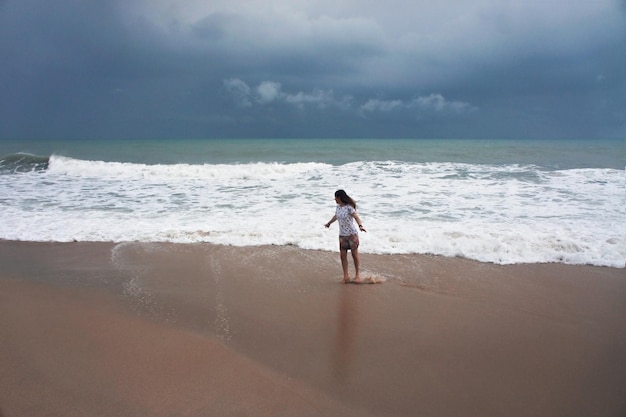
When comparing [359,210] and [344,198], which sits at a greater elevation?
[344,198]

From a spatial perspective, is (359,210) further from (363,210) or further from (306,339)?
(306,339)

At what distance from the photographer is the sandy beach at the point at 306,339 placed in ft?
10.7

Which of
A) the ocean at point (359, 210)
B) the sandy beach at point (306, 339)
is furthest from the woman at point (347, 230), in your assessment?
the ocean at point (359, 210)

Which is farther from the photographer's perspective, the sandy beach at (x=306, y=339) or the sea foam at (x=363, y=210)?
the sea foam at (x=363, y=210)

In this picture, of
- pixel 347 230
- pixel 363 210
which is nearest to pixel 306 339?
pixel 347 230

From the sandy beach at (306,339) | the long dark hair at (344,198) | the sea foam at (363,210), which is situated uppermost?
the long dark hair at (344,198)

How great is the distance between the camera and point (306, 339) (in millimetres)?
4277

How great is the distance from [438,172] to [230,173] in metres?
9.42

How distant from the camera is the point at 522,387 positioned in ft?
11.3

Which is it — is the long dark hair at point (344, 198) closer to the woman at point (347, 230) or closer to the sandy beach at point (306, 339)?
the woman at point (347, 230)

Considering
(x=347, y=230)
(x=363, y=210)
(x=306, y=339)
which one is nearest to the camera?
(x=306, y=339)

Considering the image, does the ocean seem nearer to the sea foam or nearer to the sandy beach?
the sea foam

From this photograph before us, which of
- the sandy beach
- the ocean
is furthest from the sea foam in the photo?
the sandy beach

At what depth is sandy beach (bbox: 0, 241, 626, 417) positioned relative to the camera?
325cm
